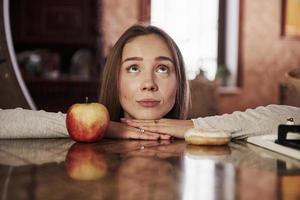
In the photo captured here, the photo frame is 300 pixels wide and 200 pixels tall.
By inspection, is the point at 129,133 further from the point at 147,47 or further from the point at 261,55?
the point at 261,55

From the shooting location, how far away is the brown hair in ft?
4.65

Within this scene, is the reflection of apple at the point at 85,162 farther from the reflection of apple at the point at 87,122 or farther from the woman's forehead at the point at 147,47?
the woman's forehead at the point at 147,47

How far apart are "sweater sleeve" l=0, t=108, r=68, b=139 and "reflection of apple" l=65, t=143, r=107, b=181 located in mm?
108

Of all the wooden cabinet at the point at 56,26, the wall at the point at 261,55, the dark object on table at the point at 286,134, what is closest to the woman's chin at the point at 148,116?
the dark object on table at the point at 286,134

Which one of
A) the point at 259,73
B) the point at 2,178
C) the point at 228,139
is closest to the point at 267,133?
the point at 228,139

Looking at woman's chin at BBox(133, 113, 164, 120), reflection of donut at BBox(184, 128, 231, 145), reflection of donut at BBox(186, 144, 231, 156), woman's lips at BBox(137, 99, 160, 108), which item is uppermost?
woman's lips at BBox(137, 99, 160, 108)

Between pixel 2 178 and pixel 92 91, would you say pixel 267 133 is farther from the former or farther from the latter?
pixel 92 91

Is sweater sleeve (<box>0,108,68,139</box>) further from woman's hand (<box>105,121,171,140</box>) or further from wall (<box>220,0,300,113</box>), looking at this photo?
wall (<box>220,0,300,113</box>)

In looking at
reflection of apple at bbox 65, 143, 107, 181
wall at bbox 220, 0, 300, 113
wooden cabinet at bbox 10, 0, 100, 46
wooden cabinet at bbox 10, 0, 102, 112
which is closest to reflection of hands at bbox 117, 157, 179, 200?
reflection of apple at bbox 65, 143, 107, 181

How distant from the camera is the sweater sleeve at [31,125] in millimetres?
1205

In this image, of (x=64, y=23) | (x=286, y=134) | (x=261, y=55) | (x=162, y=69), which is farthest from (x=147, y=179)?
(x=261, y=55)

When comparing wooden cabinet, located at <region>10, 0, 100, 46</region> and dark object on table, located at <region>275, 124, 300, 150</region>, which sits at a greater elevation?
wooden cabinet, located at <region>10, 0, 100, 46</region>

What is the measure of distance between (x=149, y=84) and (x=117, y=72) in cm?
15

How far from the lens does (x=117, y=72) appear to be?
1404mm
